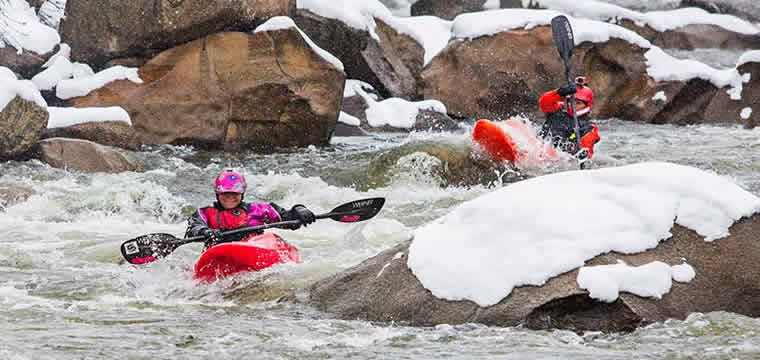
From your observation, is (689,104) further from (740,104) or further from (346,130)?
(346,130)

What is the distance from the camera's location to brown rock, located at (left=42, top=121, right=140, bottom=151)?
11500mm

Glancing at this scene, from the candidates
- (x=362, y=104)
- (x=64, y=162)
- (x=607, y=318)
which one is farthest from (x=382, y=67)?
(x=607, y=318)

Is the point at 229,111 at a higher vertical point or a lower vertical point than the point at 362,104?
higher

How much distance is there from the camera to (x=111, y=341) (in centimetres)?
446

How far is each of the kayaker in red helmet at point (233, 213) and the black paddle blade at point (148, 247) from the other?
0.14 meters

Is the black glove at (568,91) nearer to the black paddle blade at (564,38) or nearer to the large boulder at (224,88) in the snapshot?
the black paddle blade at (564,38)

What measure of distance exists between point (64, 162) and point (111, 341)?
6.51m

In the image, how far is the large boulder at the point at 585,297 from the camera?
4.44m

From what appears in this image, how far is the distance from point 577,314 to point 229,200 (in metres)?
3.11

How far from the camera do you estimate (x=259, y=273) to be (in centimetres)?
608

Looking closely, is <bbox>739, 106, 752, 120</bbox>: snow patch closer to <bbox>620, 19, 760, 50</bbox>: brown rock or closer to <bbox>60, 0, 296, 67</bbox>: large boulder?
<bbox>620, 19, 760, 50</bbox>: brown rock

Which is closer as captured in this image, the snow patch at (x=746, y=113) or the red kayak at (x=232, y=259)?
the red kayak at (x=232, y=259)

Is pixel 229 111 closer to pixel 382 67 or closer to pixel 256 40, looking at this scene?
pixel 256 40

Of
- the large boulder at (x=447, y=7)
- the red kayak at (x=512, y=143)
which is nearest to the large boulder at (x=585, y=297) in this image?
the red kayak at (x=512, y=143)
